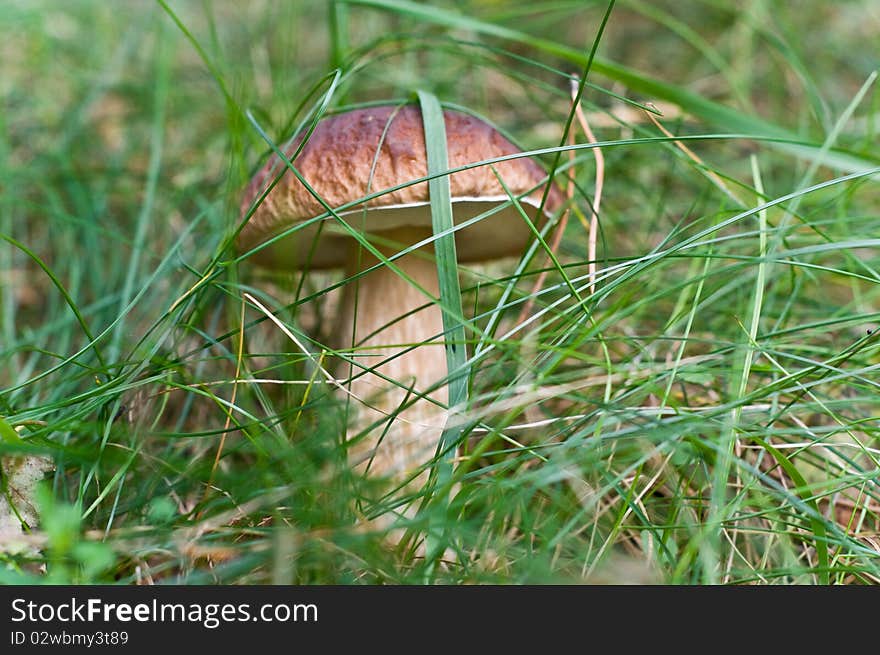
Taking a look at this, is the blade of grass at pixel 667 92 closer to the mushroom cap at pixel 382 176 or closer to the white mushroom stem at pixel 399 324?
the mushroom cap at pixel 382 176

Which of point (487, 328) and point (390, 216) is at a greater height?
point (390, 216)

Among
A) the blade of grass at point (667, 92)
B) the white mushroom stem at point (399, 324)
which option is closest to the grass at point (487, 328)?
the blade of grass at point (667, 92)

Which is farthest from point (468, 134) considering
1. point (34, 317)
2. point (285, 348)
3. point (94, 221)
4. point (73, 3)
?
point (73, 3)

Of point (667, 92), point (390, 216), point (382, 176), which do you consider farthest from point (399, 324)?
point (667, 92)

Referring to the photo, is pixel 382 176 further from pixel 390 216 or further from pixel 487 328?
pixel 487 328
